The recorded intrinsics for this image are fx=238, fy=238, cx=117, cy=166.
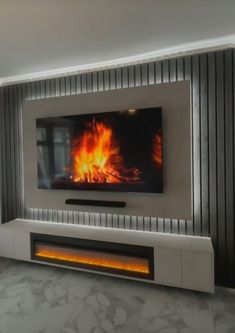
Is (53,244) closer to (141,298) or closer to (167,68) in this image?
(141,298)

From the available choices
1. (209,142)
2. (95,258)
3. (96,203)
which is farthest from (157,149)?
(95,258)

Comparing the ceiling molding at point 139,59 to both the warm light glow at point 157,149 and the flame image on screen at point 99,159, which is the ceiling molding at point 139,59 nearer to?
the flame image on screen at point 99,159

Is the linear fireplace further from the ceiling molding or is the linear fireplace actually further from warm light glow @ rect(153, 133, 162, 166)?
the ceiling molding

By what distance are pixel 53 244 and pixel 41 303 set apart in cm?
74

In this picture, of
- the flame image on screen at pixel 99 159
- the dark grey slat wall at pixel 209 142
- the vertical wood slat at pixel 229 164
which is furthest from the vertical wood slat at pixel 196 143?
the flame image on screen at pixel 99 159

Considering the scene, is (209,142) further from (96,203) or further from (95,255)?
(95,255)

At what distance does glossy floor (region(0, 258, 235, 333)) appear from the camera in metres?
1.86

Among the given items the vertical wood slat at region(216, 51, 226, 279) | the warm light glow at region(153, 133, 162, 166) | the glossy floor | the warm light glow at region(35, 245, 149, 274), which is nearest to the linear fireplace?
the warm light glow at region(35, 245, 149, 274)

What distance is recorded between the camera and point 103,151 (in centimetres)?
284

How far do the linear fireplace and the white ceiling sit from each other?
6.79 ft

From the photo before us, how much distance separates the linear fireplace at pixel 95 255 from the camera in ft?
8.05

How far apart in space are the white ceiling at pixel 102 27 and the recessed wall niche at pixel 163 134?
0.43 meters

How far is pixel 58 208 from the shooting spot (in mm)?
3154

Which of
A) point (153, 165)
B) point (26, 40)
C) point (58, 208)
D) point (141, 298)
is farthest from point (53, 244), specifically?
point (26, 40)
